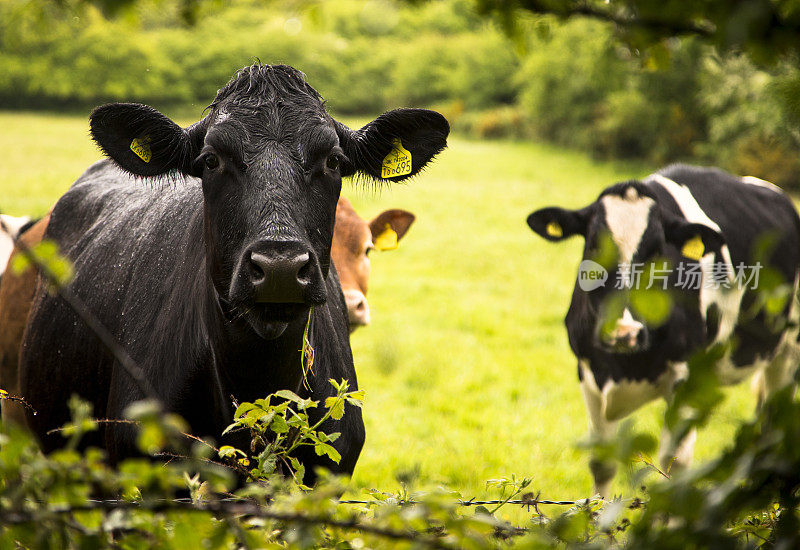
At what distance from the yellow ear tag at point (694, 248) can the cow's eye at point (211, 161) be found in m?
3.12

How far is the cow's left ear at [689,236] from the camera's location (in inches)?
176

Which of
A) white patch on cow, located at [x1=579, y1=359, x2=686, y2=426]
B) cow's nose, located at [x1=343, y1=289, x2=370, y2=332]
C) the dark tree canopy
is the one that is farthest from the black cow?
white patch on cow, located at [x1=579, y1=359, x2=686, y2=426]

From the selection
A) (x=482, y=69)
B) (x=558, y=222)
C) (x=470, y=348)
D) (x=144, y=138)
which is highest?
(x=482, y=69)

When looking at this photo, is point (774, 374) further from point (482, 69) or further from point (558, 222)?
point (482, 69)

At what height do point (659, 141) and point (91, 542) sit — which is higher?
point (659, 141)

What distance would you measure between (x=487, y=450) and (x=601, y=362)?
1.30m

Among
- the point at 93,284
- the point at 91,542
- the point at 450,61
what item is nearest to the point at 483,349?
the point at 93,284

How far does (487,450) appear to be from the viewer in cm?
545

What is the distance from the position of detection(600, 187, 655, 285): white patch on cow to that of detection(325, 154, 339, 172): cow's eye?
227 cm

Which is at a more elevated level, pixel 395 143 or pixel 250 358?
pixel 395 143

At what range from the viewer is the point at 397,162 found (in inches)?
111

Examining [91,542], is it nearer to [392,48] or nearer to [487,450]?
[487,450]

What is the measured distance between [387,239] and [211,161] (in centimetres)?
253

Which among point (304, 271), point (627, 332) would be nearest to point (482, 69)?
point (627, 332)
